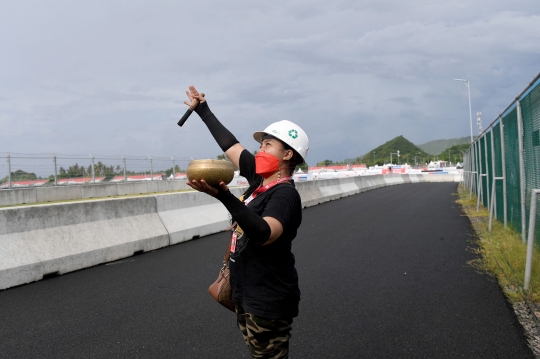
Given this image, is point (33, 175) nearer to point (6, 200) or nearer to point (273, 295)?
point (6, 200)

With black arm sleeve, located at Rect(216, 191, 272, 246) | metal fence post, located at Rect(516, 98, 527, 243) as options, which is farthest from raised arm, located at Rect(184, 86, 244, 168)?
metal fence post, located at Rect(516, 98, 527, 243)

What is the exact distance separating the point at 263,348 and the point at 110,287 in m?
4.01

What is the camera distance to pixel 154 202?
30.2ft

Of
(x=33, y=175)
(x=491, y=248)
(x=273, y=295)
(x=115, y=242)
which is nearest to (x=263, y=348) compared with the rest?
(x=273, y=295)

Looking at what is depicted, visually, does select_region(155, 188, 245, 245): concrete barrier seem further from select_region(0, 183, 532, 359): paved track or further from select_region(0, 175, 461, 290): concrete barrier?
select_region(0, 183, 532, 359): paved track

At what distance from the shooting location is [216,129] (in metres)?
3.16

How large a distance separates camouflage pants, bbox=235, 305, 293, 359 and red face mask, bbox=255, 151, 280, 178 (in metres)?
0.76

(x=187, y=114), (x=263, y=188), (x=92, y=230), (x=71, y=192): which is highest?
(x=187, y=114)

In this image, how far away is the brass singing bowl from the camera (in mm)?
1929

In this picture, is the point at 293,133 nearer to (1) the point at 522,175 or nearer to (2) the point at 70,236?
(2) the point at 70,236

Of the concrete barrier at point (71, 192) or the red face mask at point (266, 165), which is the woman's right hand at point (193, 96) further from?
the concrete barrier at point (71, 192)

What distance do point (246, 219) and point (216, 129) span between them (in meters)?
1.23

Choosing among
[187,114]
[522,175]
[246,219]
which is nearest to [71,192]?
[522,175]

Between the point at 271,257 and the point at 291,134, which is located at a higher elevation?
the point at 291,134
